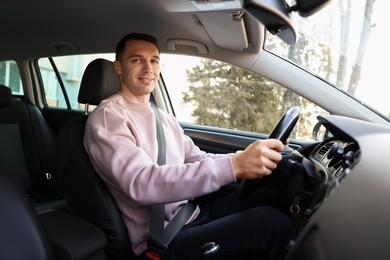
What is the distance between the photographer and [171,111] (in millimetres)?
3404

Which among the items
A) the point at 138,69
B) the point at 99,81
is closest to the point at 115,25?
the point at 99,81

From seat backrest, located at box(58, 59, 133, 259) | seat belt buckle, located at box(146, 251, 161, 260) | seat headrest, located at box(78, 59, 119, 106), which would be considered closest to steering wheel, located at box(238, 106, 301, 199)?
seat belt buckle, located at box(146, 251, 161, 260)

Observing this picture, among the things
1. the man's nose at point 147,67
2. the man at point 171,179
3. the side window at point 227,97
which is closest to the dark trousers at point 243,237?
the man at point 171,179

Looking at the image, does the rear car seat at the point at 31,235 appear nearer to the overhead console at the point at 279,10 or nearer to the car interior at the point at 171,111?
the car interior at the point at 171,111

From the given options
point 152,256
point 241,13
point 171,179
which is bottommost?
point 152,256

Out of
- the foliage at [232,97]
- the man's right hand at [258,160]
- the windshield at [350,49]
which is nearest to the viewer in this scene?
the man's right hand at [258,160]

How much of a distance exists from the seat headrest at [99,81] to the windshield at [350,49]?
0.93 m

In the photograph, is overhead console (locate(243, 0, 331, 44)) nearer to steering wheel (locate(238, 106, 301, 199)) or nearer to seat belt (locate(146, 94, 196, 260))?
steering wheel (locate(238, 106, 301, 199))

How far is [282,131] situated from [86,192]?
834mm


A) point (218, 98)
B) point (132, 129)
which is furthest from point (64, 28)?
point (132, 129)

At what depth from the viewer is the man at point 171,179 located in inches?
53.8

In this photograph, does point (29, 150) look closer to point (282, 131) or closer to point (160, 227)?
point (160, 227)

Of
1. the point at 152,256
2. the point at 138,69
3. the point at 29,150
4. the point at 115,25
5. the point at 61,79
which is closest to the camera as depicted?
the point at 152,256

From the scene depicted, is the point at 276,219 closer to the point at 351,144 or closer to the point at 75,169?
the point at 351,144
